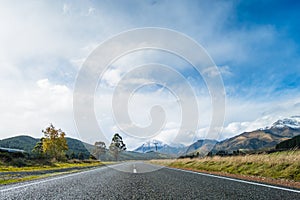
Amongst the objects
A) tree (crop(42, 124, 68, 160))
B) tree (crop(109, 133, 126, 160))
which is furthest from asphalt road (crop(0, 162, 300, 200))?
tree (crop(109, 133, 126, 160))

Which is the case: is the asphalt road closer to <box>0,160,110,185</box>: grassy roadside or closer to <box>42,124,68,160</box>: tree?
<box>0,160,110,185</box>: grassy roadside

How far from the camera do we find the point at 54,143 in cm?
5656

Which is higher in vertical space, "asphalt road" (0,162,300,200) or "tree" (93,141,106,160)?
"tree" (93,141,106,160)

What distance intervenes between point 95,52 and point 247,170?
13.0 m

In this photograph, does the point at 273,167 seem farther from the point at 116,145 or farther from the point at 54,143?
the point at 116,145

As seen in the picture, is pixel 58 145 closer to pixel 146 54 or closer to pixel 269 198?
pixel 146 54

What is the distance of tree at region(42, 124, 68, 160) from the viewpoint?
182ft

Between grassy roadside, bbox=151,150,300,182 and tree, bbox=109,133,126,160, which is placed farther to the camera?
tree, bbox=109,133,126,160

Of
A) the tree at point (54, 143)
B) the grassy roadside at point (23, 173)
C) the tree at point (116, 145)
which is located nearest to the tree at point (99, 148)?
the tree at point (116, 145)

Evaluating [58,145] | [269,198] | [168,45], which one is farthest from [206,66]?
[58,145]

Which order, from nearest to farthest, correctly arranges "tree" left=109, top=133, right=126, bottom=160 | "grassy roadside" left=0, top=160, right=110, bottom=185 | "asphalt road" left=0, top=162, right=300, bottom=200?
"asphalt road" left=0, top=162, right=300, bottom=200 → "grassy roadside" left=0, top=160, right=110, bottom=185 → "tree" left=109, top=133, right=126, bottom=160

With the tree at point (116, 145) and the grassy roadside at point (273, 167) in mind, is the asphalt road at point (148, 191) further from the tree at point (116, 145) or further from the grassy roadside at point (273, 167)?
the tree at point (116, 145)

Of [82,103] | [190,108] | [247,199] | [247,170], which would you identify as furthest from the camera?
[190,108]

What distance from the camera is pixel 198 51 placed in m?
18.7
